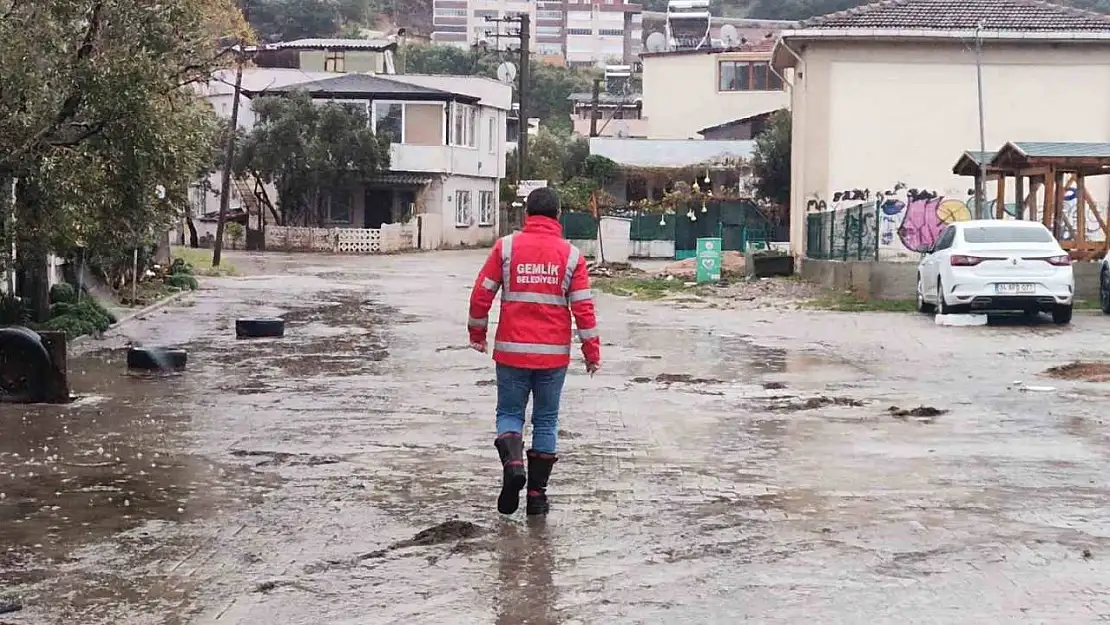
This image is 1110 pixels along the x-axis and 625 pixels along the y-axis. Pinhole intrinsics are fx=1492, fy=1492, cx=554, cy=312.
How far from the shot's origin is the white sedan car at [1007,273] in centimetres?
2073

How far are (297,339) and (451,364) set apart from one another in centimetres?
377

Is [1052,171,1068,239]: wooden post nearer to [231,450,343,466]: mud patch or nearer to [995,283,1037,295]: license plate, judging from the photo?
[995,283,1037,295]: license plate

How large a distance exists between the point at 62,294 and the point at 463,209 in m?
42.5

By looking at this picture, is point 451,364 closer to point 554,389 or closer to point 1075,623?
point 554,389

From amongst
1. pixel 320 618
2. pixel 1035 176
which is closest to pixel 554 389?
pixel 320 618

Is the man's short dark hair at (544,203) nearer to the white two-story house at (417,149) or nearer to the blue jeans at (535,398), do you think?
the blue jeans at (535,398)

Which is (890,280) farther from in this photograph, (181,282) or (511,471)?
(511,471)

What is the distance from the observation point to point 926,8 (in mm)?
35531

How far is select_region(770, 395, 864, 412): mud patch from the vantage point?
1262cm

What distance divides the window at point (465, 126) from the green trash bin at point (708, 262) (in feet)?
94.5

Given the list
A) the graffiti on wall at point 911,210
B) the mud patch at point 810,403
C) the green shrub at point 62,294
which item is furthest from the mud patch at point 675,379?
the graffiti on wall at point 911,210

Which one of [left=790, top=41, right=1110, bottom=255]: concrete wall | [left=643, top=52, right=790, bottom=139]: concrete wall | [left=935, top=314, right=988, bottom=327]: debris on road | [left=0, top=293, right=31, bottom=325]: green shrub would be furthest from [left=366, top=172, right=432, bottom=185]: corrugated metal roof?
[left=0, top=293, right=31, bottom=325]: green shrub

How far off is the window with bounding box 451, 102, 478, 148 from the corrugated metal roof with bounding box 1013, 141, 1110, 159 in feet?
119

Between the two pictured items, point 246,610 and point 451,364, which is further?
point 451,364
